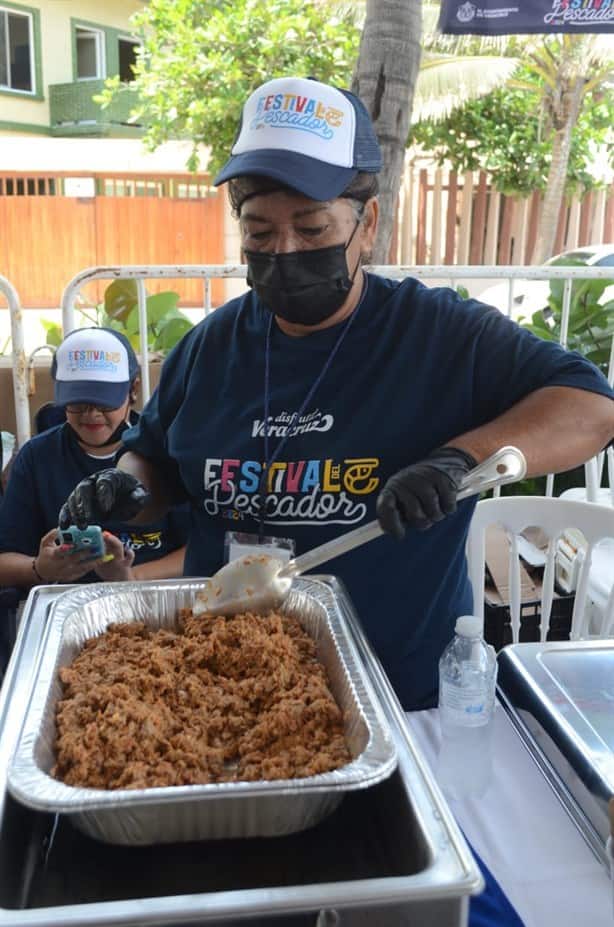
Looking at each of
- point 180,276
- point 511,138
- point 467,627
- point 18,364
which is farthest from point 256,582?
point 511,138

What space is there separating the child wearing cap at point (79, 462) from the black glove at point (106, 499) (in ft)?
2.43

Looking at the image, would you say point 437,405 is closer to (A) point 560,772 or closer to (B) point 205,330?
(B) point 205,330

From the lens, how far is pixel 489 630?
2.89 metres

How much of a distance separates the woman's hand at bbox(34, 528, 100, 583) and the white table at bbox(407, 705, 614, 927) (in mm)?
810

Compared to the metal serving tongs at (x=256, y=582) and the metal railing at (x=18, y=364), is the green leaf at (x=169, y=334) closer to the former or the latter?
the metal railing at (x=18, y=364)

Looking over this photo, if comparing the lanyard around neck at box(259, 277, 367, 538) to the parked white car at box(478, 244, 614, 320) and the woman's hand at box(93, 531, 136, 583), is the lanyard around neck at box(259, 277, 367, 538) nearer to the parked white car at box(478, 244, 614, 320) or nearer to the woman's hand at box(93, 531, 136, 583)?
the woman's hand at box(93, 531, 136, 583)

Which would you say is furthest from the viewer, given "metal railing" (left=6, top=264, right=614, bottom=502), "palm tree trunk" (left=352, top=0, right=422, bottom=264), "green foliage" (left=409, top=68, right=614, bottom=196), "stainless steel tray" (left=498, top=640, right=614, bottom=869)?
"green foliage" (left=409, top=68, right=614, bottom=196)

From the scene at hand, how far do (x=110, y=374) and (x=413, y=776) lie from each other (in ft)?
5.75

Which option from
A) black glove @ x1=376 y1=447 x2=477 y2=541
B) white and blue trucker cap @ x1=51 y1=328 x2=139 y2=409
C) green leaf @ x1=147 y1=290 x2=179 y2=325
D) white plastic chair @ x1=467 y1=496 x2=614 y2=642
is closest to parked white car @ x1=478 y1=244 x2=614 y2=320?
white plastic chair @ x1=467 y1=496 x2=614 y2=642

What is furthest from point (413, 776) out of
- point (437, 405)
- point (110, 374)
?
point (110, 374)

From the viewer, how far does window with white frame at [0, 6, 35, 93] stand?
13.1m

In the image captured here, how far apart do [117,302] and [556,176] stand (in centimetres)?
727

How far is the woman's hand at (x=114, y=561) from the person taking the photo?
5.52 feet

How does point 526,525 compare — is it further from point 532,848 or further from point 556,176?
point 556,176
